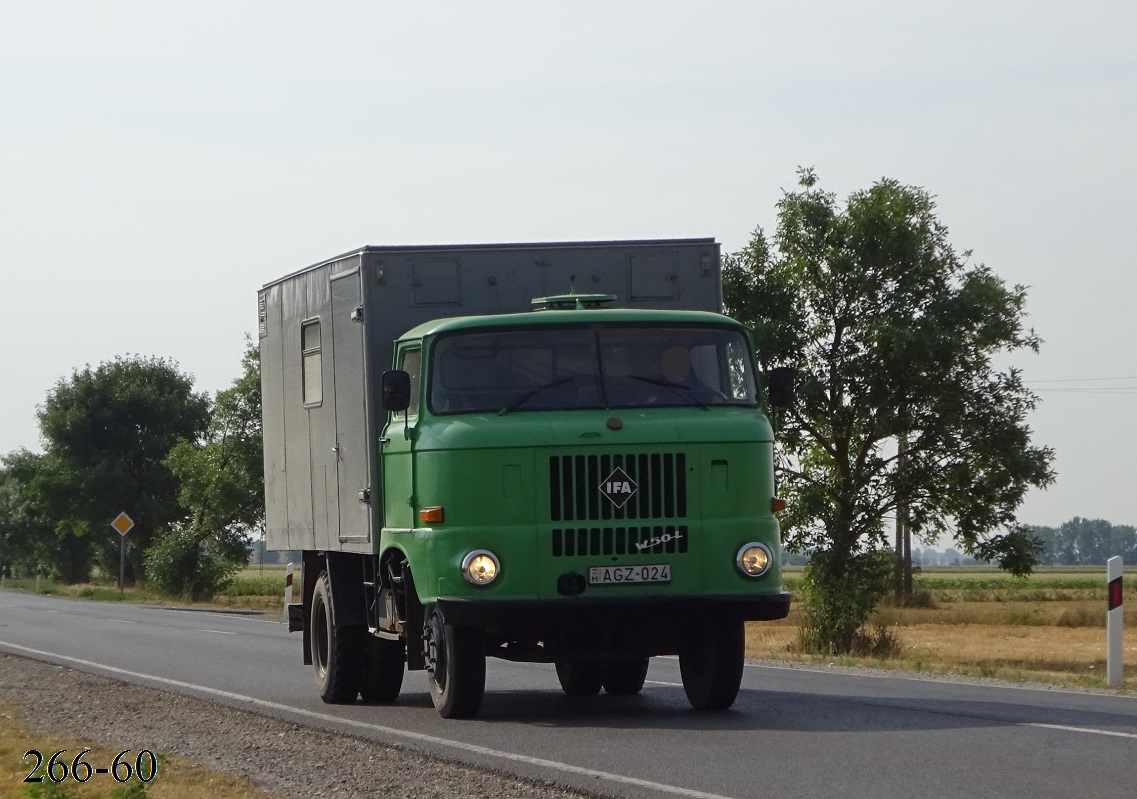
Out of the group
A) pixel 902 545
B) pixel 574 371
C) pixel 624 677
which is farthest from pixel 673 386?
pixel 902 545

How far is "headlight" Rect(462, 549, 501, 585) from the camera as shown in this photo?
34.8 feet

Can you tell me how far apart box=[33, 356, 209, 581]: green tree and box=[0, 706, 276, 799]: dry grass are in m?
69.8

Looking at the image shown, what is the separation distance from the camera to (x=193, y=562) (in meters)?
60.3

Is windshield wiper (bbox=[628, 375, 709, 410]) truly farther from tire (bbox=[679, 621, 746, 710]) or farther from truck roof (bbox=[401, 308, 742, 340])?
tire (bbox=[679, 621, 746, 710])

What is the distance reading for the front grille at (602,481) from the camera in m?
10.7

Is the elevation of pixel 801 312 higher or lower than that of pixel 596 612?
higher

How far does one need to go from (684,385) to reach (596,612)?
1.65m

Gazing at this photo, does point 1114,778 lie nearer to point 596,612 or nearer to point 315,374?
point 596,612

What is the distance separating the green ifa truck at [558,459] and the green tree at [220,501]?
48.0 m

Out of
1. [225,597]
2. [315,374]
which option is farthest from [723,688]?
[225,597]

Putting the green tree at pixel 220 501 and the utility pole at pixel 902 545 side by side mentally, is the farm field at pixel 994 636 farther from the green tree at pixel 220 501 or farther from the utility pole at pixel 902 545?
the green tree at pixel 220 501

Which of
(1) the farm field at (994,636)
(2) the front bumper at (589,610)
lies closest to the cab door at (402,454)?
(2) the front bumper at (589,610)

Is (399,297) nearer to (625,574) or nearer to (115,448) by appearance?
(625,574)

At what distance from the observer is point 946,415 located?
26.4m
